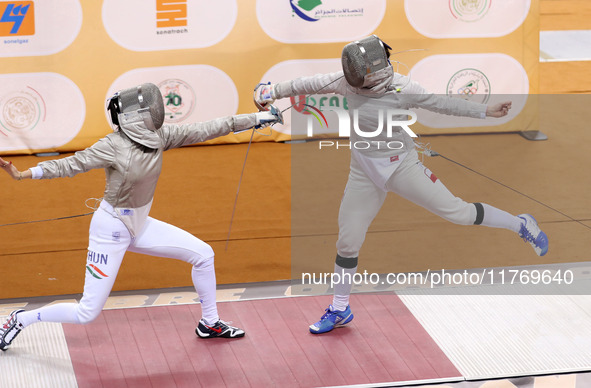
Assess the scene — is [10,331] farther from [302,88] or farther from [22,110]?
[302,88]

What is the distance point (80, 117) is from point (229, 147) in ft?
3.17

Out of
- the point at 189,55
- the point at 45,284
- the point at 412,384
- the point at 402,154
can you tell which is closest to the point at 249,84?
the point at 189,55

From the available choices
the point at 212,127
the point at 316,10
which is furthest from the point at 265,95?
the point at 316,10

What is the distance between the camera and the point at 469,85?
5781 millimetres

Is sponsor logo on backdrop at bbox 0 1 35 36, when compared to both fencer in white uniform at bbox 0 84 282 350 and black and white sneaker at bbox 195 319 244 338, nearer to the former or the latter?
fencer in white uniform at bbox 0 84 282 350

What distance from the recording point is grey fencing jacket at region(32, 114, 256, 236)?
13.4ft

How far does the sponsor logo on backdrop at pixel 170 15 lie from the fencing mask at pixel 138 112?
1.27 m

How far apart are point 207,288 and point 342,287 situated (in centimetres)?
75

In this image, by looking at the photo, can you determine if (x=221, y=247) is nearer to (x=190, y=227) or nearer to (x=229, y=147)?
(x=190, y=227)

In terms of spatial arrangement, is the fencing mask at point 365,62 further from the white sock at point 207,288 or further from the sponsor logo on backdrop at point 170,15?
the sponsor logo on backdrop at point 170,15

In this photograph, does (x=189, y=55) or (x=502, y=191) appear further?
(x=502, y=191)

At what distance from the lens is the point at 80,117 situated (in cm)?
533

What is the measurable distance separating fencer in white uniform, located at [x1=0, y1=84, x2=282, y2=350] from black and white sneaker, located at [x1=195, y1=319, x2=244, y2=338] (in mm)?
443
